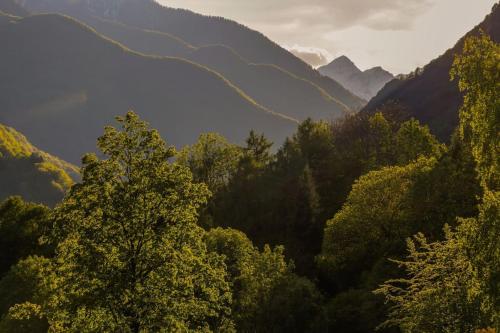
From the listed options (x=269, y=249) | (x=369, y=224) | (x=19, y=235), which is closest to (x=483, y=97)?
(x=269, y=249)

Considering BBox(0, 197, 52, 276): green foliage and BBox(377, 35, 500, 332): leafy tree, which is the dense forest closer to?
BBox(377, 35, 500, 332): leafy tree

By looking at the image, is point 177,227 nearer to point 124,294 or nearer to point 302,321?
point 124,294

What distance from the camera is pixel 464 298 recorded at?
64.5 feet

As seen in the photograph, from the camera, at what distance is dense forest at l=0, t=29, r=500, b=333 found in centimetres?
1941

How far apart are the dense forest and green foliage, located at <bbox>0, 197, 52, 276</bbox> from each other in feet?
0.57

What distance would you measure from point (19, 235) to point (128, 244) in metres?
51.1

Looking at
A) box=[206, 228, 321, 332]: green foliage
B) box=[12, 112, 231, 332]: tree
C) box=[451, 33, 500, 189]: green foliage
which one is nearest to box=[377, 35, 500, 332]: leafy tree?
box=[451, 33, 500, 189]: green foliage

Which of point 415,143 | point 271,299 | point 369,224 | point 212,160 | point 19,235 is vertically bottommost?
point 19,235

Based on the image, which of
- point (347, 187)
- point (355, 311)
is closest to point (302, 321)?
point (355, 311)

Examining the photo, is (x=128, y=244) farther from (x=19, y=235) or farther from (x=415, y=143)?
(x=415, y=143)

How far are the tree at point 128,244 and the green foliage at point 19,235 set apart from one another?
47.0 meters

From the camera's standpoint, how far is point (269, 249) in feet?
133

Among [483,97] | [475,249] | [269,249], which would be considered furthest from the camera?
[269,249]

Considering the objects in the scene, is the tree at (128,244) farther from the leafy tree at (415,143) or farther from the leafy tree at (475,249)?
the leafy tree at (415,143)
